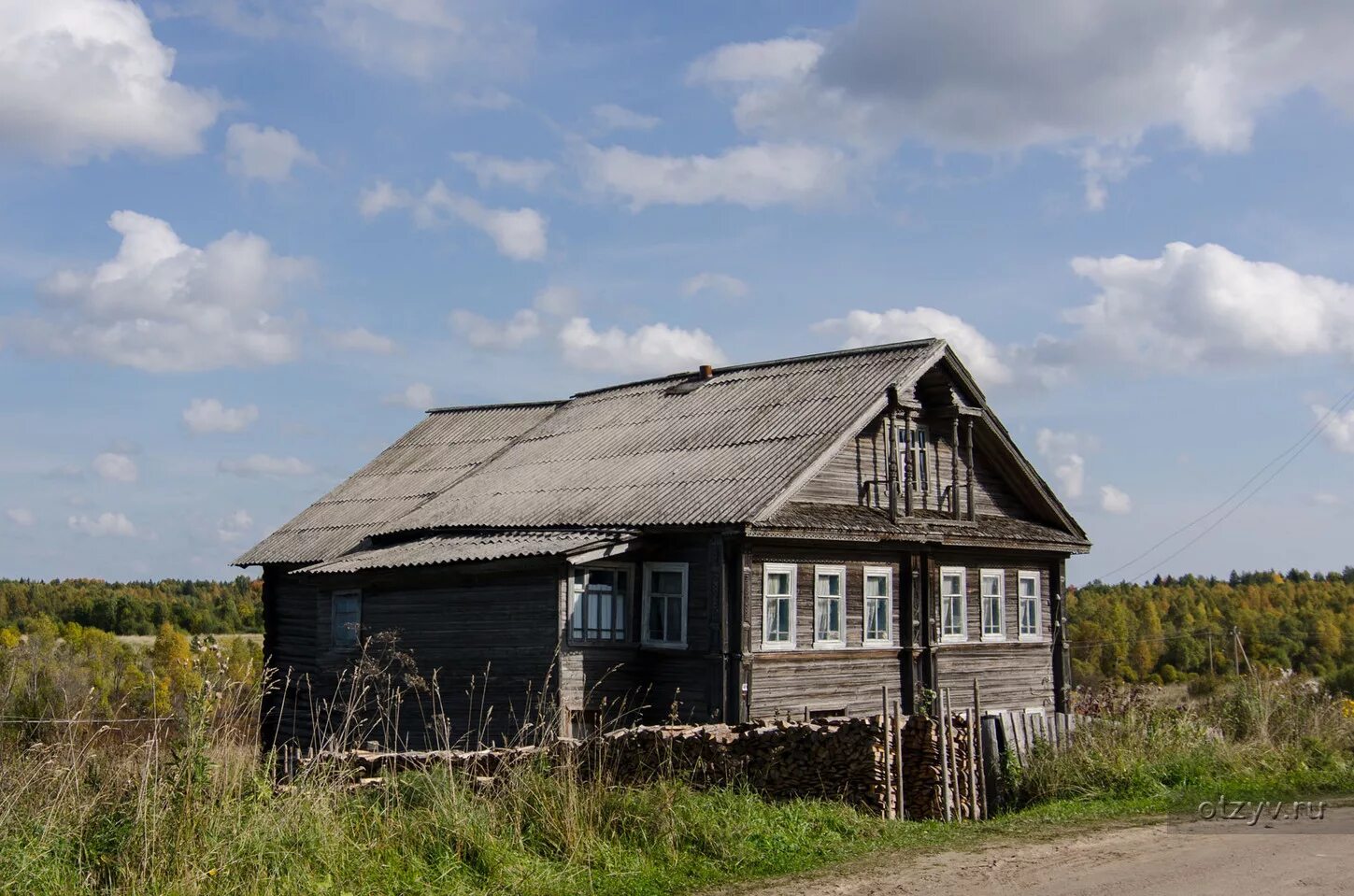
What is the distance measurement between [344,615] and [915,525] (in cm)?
1006

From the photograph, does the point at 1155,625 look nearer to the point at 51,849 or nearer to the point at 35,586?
the point at 51,849

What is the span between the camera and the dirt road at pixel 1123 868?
10000 mm

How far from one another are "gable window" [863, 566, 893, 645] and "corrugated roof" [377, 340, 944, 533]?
2674 millimetres

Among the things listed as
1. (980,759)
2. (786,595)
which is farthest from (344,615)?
(980,759)

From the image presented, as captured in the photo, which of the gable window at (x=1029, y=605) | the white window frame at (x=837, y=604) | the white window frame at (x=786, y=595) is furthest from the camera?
the gable window at (x=1029, y=605)

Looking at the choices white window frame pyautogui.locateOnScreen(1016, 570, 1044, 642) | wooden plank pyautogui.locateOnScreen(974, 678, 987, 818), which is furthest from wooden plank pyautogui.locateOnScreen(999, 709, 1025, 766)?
white window frame pyautogui.locateOnScreen(1016, 570, 1044, 642)

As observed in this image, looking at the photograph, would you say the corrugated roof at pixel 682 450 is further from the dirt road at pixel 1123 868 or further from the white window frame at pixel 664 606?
the dirt road at pixel 1123 868

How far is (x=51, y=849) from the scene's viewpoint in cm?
884

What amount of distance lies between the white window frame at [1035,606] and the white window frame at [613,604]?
8.70 meters

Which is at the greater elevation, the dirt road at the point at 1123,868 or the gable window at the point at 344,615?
the gable window at the point at 344,615

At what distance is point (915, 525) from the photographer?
869 inches

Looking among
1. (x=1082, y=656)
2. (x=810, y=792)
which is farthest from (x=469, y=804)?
(x=1082, y=656)

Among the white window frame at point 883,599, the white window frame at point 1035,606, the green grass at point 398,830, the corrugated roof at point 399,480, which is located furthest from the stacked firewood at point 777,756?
the corrugated roof at point 399,480

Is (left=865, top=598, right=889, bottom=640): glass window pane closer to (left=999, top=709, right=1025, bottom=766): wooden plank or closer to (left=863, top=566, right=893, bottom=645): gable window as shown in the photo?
(left=863, top=566, right=893, bottom=645): gable window
